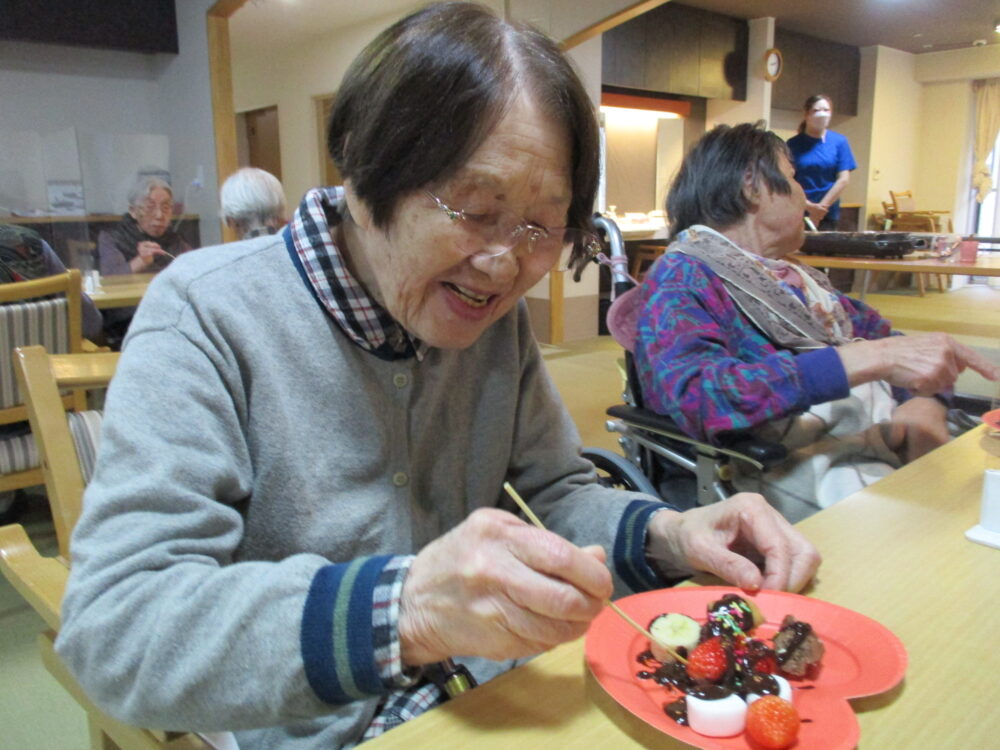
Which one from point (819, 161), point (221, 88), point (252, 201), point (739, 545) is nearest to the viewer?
point (739, 545)

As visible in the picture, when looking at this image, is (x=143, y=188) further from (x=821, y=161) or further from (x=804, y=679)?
(x=804, y=679)

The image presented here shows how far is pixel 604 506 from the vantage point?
1.03 meters

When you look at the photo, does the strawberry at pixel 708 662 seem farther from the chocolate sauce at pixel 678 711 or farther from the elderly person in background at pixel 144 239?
the elderly person in background at pixel 144 239

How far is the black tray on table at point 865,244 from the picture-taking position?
3.88 m

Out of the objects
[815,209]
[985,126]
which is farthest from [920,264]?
[985,126]

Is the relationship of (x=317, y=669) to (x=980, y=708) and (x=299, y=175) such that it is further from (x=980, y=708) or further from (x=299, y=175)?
(x=299, y=175)

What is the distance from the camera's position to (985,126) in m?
10.6

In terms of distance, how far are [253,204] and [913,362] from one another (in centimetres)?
254

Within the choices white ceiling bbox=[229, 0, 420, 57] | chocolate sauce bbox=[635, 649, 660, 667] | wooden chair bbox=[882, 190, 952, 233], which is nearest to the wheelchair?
chocolate sauce bbox=[635, 649, 660, 667]

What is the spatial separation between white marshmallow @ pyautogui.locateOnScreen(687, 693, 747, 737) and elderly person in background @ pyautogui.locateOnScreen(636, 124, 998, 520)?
36.2 inches

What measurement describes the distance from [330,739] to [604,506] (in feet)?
1.43

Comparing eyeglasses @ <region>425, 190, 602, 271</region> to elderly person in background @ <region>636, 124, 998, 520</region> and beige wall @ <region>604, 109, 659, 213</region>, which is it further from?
beige wall @ <region>604, 109, 659, 213</region>

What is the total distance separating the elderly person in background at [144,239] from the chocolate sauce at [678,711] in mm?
4363

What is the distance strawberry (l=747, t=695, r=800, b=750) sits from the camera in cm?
59
